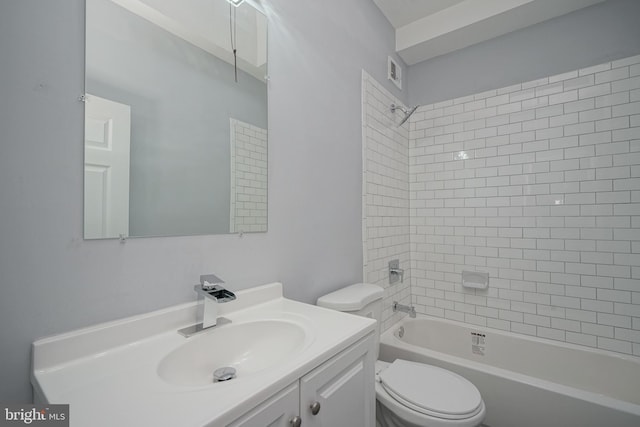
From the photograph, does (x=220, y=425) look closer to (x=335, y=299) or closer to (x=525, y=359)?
(x=335, y=299)

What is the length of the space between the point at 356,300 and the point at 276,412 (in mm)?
870

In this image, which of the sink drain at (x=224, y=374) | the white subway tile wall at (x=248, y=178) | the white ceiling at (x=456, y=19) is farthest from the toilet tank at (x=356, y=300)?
the white ceiling at (x=456, y=19)

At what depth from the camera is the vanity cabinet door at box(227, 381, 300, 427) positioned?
0.58 m

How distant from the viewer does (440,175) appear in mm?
2449

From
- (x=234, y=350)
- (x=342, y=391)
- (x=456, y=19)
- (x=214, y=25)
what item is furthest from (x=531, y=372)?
(x=214, y=25)

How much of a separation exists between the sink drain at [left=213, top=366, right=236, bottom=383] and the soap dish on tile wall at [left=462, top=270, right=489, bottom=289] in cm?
202

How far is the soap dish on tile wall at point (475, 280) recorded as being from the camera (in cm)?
223

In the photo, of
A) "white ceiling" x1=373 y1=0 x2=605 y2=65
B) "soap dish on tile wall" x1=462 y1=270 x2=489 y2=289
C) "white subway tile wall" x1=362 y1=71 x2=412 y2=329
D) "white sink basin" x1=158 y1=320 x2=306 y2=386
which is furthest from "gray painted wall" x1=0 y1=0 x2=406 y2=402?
"soap dish on tile wall" x1=462 y1=270 x2=489 y2=289

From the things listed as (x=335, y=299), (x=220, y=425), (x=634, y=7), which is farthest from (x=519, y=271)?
(x=220, y=425)

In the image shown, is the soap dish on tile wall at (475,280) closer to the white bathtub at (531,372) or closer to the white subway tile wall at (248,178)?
the white bathtub at (531,372)

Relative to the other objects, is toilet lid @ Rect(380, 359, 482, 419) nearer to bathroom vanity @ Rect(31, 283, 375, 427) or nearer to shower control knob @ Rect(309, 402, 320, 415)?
bathroom vanity @ Rect(31, 283, 375, 427)

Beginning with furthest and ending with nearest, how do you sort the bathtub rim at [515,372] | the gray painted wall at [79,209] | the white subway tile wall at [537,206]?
1. the white subway tile wall at [537,206]
2. the bathtub rim at [515,372]
3. the gray painted wall at [79,209]

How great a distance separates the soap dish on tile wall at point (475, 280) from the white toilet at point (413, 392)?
1.00 metres

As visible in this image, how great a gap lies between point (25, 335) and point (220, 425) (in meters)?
0.55
